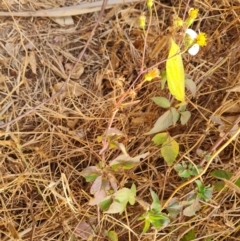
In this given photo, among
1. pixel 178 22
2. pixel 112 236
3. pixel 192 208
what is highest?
pixel 178 22

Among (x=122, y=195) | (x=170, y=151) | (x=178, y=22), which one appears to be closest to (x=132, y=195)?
(x=122, y=195)

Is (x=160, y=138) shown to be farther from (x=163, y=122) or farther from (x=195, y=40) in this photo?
(x=195, y=40)

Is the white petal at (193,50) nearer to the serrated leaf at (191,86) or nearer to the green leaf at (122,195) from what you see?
the serrated leaf at (191,86)

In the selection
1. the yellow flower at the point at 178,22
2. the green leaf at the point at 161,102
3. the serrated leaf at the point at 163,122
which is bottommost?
the serrated leaf at the point at 163,122

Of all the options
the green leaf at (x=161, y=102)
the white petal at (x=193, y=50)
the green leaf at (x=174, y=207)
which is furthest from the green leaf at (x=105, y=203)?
the white petal at (x=193, y=50)

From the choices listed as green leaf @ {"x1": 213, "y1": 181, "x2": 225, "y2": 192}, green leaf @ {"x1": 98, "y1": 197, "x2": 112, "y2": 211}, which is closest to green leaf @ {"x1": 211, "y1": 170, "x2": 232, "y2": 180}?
green leaf @ {"x1": 213, "y1": 181, "x2": 225, "y2": 192}

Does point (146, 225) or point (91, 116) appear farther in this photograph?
point (91, 116)

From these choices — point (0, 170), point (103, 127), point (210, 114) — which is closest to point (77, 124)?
point (103, 127)
